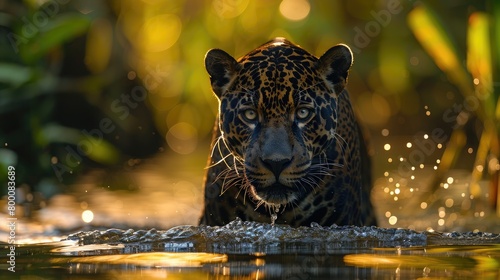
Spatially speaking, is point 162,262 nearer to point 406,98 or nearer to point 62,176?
point 62,176

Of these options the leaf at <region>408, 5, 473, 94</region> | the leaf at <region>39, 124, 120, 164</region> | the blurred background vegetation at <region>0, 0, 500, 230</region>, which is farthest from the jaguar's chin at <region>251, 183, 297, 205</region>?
the leaf at <region>39, 124, 120, 164</region>

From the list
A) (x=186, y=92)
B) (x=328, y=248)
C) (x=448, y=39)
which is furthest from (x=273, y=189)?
(x=186, y=92)

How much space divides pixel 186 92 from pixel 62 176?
61.0 inches

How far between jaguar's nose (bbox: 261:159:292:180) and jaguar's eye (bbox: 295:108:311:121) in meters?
0.42

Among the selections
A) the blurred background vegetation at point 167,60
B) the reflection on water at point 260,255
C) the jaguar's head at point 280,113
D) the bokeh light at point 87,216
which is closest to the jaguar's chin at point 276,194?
the jaguar's head at point 280,113

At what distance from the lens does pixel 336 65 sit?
712 centimetres

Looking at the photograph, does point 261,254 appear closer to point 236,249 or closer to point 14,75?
point 236,249

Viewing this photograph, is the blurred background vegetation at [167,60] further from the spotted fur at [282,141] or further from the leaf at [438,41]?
the spotted fur at [282,141]

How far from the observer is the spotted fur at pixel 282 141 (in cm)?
658

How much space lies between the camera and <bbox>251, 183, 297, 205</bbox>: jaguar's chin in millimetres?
6527

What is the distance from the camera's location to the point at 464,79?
32.3 ft

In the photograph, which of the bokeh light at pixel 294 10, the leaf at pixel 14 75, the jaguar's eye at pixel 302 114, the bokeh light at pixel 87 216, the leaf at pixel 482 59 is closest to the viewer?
the jaguar's eye at pixel 302 114

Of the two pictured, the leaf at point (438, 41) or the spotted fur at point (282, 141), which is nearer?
the spotted fur at point (282, 141)

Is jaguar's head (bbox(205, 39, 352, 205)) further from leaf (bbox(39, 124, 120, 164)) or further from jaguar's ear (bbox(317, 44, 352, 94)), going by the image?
leaf (bbox(39, 124, 120, 164))
